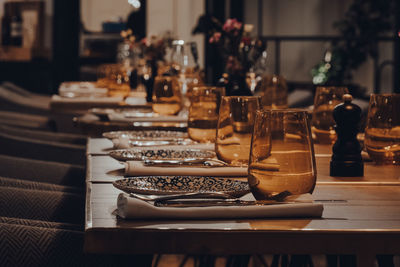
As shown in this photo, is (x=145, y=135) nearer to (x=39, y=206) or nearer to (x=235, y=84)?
(x=39, y=206)

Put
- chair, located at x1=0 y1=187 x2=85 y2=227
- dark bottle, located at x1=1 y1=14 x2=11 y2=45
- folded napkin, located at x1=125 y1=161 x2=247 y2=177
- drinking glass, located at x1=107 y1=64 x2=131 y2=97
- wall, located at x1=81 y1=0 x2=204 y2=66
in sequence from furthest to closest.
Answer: wall, located at x1=81 y1=0 x2=204 y2=66, dark bottle, located at x1=1 y1=14 x2=11 y2=45, drinking glass, located at x1=107 y1=64 x2=131 y2=97, chair, located at x1=0 y1=187 x2=85 y2=227, folded napkin, located at x1=125 y1=161 x2=247 y2=177

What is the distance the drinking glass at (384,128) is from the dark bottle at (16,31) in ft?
22.5

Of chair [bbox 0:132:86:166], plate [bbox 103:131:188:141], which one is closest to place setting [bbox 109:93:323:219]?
plate [bbox 103:131:188:141]

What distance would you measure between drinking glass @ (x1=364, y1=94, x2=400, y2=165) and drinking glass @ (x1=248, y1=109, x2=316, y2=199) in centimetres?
49

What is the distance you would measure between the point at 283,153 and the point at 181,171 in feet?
0.98

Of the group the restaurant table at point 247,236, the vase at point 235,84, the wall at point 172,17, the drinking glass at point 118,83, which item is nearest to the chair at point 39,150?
the vase at point 235,84

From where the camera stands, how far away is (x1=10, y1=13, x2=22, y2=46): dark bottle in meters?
7.93

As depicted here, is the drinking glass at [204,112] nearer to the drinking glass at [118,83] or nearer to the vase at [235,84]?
the vase at [235,84]

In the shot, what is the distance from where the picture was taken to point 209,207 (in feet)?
3.26

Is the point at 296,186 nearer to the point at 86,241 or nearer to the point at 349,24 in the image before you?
the point at 86,241

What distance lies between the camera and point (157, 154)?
5.07 ft

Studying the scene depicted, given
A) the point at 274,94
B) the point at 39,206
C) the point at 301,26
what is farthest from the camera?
the point at 301,26

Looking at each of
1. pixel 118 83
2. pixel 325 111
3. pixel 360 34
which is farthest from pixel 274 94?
pixel 360 34

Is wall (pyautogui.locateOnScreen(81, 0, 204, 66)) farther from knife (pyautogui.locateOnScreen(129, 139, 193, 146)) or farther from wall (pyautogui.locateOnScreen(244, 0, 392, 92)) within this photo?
knife (pyautogui.locateOnScreen(129, 139, 193, 146))
